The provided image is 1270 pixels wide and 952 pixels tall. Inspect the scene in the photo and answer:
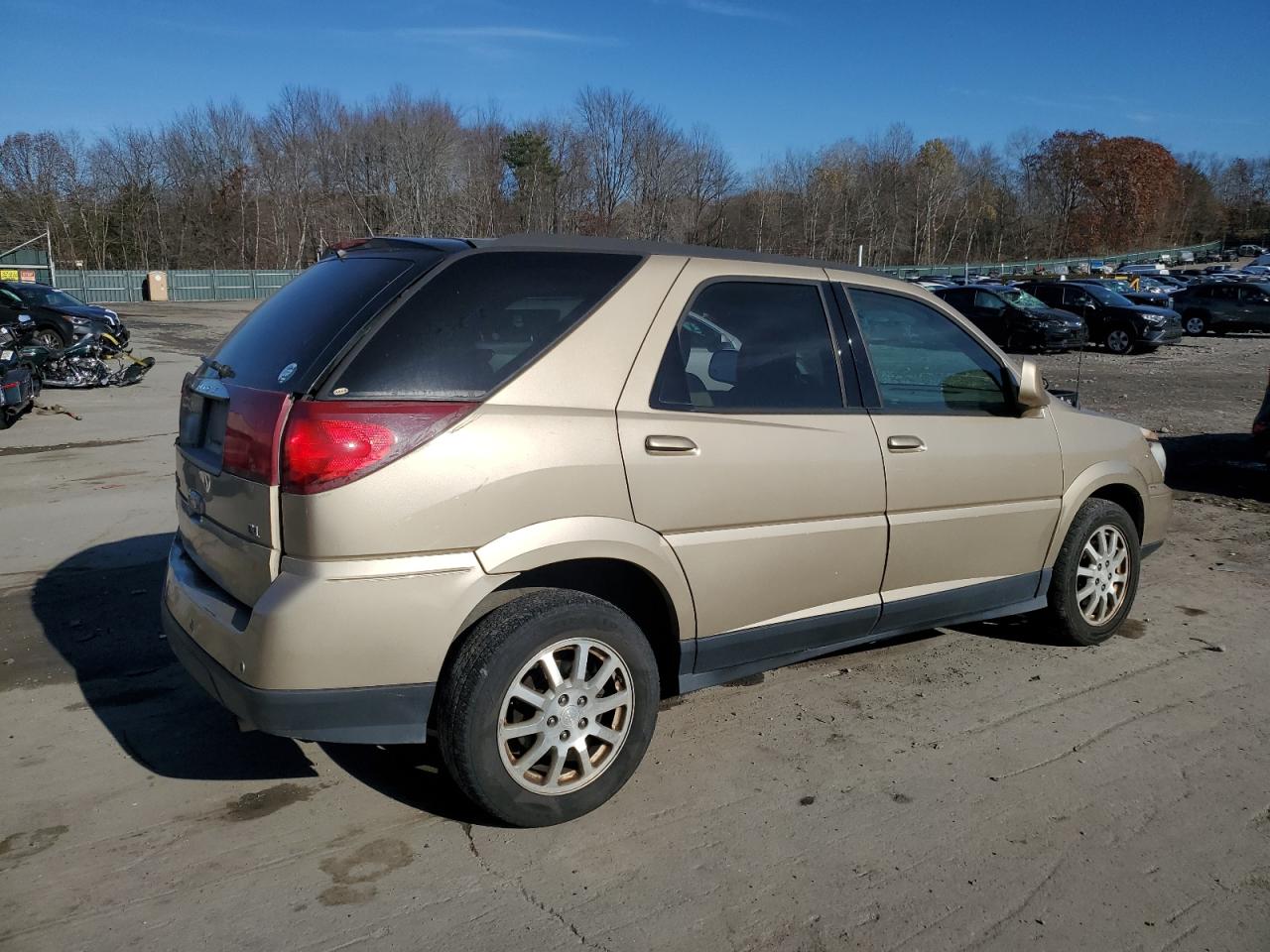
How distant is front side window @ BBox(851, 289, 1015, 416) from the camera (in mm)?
4281

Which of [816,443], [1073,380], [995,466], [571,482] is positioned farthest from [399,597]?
[1073,380]

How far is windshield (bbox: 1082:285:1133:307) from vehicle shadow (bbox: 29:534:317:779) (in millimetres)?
25454

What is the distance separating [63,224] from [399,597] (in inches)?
2906

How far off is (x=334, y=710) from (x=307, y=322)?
128 centimetres

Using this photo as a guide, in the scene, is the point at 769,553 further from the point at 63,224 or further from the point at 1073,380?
the point at 63,224

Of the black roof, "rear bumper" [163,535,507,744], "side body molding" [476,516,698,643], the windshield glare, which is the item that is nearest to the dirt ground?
"rear bumper" [163,535,507,744]

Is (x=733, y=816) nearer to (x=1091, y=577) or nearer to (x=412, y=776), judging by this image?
(x=412, y=776)

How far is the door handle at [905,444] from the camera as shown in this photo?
406 centimetres

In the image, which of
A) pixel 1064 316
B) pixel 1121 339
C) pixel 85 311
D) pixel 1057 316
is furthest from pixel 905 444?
pixel 1121 339

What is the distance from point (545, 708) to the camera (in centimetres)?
322

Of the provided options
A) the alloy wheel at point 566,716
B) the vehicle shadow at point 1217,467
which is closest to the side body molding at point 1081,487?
the alloy wheel at point 566,716

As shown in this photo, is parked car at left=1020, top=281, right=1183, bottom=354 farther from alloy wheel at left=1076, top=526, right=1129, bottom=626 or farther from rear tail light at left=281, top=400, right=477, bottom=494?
rear tail light at left=281, top=400, right=477, bottom=494

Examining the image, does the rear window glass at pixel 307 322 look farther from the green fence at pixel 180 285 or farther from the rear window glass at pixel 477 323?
the green fence at pixel 180 285

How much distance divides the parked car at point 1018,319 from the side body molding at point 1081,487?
67.1 feet
